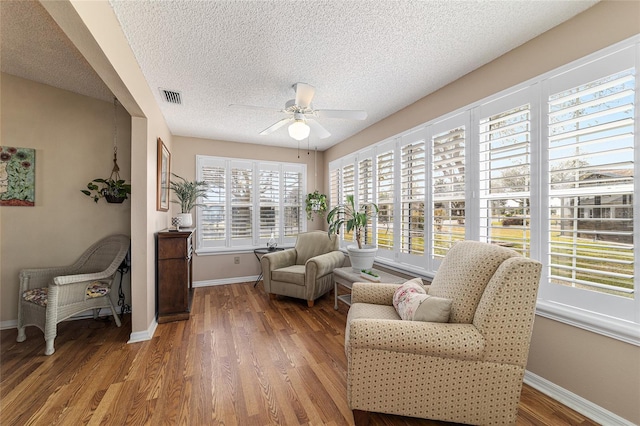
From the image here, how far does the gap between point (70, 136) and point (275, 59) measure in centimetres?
262

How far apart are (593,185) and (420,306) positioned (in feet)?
4.35

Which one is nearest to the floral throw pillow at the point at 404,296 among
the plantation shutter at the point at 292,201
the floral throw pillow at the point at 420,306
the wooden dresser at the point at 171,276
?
the floral throw pillow at the point at 420,306

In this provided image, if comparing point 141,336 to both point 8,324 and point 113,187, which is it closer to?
point 8,324

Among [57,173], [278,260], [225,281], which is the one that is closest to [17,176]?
[57,173]

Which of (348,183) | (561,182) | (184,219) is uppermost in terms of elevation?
(348,183)

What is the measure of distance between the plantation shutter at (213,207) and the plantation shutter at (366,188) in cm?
235

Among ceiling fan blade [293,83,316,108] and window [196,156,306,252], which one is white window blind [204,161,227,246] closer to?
window [196,156,306,252]

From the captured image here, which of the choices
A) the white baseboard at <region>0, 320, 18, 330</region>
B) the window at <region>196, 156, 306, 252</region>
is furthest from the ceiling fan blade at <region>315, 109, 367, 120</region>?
the white baseboard at <region>0, 320, 18, 330</region>

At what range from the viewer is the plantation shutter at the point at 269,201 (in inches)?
184

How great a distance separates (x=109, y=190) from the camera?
9.37 ft

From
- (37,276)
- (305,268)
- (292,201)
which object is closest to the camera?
(37,276)

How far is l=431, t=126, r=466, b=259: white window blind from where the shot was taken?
2.39 meters

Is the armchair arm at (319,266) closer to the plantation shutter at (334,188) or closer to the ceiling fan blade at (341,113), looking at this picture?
the plantation shutter at (334,188)

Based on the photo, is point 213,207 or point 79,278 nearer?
point 79,278
